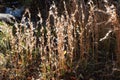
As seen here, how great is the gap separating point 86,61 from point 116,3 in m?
1.45

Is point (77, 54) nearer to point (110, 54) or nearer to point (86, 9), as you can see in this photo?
point (110, 54)

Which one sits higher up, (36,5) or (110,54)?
(36,5)

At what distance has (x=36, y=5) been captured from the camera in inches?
232

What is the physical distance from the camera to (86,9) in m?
4.61

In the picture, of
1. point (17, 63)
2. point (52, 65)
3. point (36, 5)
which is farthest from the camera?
point (36, 5)

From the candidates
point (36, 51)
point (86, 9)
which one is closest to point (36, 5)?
point (86, 9)

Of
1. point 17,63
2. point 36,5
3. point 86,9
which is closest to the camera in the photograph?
point 17,63

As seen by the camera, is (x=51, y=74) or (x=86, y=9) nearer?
(x=51, y=74)

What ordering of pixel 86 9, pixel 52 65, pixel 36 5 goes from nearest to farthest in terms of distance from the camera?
pixel 52 65 → pixel 86 9 → pixel 36 5

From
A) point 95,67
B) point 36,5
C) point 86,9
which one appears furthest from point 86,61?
point 36,5

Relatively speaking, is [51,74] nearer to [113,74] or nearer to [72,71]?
[72,71]

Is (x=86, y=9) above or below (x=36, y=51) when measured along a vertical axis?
above

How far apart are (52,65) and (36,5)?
261 cm

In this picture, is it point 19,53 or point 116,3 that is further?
point 116,3
